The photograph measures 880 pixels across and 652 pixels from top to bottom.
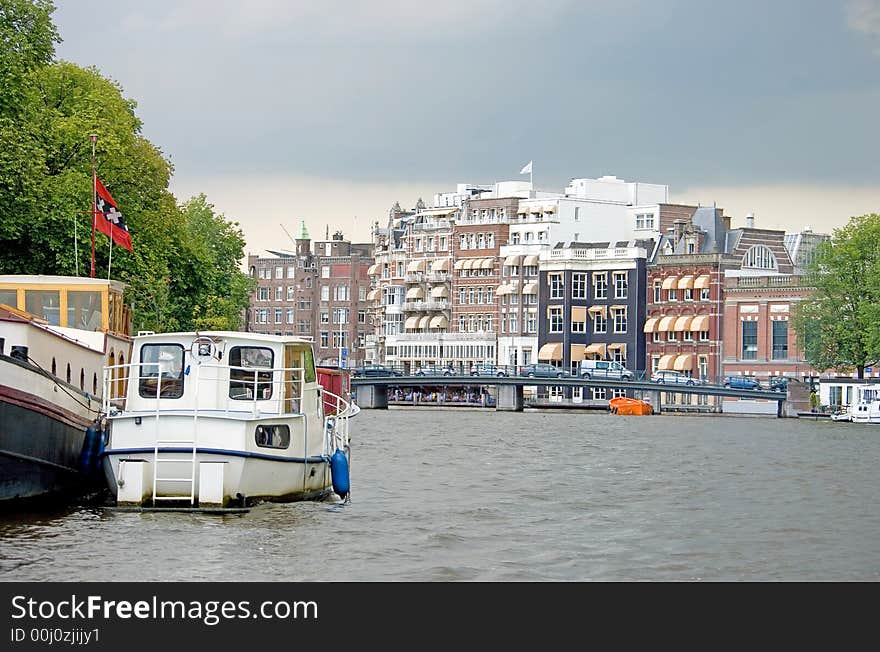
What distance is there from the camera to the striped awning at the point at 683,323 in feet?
418

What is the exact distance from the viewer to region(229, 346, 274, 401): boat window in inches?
1302

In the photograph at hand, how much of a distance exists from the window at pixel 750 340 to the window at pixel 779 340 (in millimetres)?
1442

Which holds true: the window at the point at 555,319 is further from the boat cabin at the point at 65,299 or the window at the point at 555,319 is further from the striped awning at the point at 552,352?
the boat cabin at the point at 65,299

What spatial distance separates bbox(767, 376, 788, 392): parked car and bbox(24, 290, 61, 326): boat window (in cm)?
7707

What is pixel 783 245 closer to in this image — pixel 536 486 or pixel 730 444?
pixel 730 444

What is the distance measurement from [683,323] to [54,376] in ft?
320

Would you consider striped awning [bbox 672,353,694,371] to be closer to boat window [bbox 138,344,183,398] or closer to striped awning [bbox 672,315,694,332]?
striped awning [bbox 672,315,694,332]

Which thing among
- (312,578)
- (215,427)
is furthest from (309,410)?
(312,578)

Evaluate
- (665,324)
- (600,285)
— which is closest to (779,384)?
(665,324)

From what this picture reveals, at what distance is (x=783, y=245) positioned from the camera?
131 m

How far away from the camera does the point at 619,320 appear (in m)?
134

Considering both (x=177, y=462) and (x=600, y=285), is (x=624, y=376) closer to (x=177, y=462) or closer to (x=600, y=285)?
(x=600, y=285)
